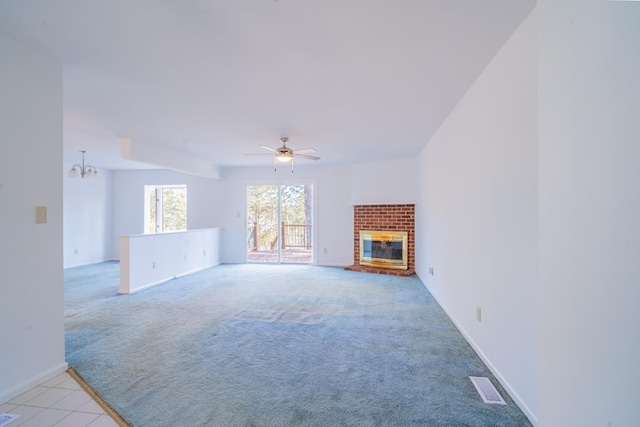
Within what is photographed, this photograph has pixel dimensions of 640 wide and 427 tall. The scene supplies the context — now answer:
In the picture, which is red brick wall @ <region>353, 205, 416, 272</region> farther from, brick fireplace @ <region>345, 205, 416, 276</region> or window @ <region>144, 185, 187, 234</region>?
window @ <region>144, 185, 187, 234</region>

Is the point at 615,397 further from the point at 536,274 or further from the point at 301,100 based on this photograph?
the point at 301,100

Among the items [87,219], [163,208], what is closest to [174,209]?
[163,208]

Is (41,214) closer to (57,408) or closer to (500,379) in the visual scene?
(57,408)

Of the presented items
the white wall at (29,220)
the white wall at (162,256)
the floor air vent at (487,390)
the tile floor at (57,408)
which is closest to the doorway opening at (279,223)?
the white wall at (162,256)

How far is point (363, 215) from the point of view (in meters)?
6.77

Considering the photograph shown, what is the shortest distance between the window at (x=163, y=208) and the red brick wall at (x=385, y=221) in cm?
421

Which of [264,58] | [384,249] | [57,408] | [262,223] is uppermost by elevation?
[264,58]

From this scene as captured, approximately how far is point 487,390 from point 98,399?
7.92 ft

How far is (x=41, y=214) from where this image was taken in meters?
2.22

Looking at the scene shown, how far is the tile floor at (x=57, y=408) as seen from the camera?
1.76 meters

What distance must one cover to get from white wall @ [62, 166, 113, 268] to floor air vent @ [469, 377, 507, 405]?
7.96 m

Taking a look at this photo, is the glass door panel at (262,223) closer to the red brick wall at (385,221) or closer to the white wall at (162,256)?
the white wall at (162,256)

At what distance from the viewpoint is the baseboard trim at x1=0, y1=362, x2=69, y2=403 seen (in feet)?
6.42

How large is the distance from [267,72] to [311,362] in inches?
88.7
